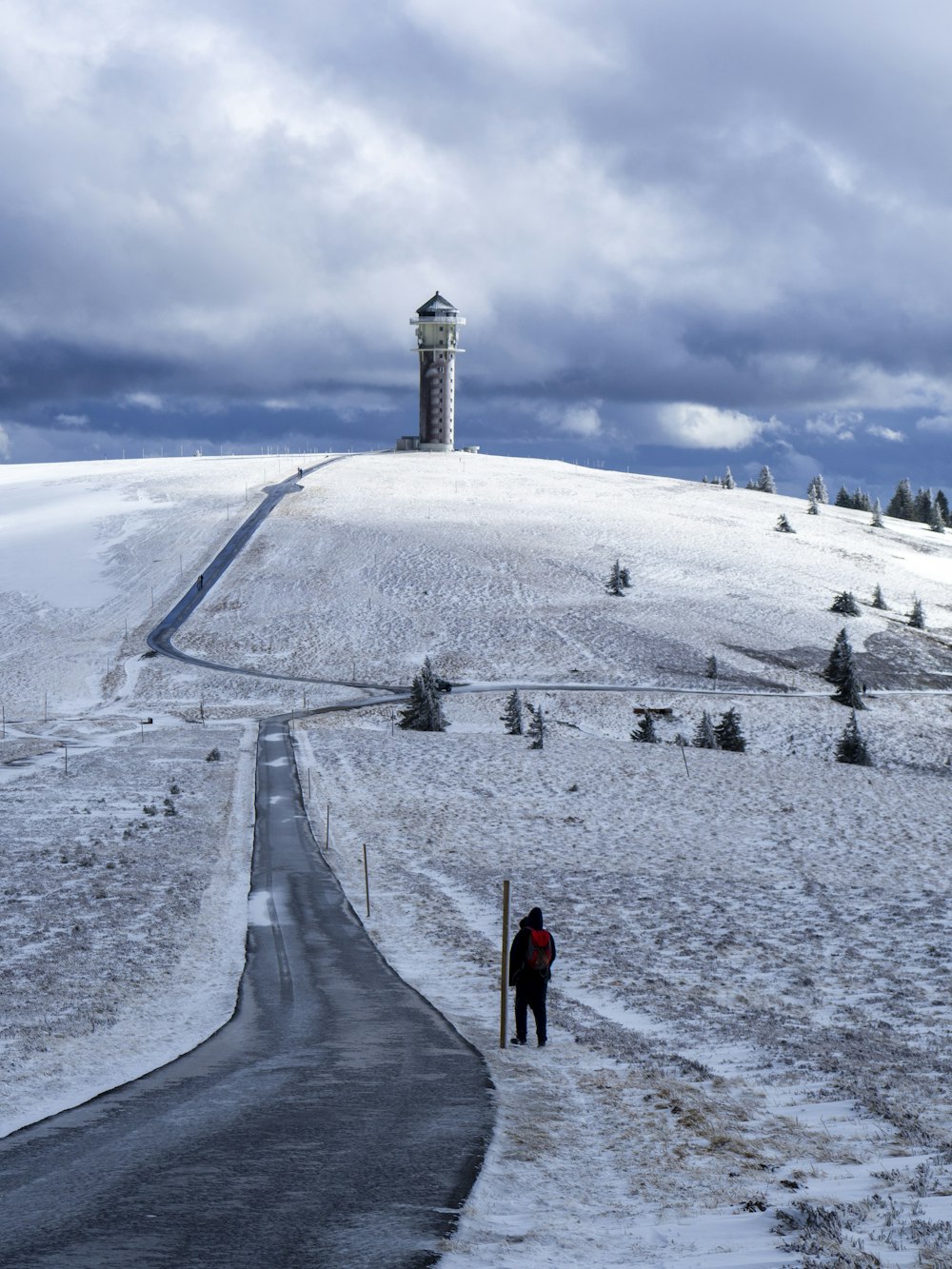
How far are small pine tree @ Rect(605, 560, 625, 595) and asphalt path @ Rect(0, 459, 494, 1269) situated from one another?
256 feet

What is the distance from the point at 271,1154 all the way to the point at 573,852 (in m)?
22.0

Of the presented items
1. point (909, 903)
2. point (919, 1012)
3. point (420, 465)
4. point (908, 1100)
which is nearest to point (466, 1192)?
point (908, 1100)

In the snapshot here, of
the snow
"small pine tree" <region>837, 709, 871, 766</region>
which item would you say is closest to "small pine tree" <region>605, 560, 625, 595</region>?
the snow

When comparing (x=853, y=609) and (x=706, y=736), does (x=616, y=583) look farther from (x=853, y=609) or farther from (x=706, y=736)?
(x=706, y=736)

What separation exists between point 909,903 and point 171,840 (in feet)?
58.6

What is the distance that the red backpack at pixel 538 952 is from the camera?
12.9m

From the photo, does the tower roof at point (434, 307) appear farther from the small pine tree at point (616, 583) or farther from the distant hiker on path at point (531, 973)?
the distant hiker on path at point (531, 973)

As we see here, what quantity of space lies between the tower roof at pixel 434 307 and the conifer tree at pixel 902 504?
69708mm

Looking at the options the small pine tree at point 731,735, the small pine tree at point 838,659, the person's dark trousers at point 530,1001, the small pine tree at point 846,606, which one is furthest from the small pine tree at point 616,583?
the person's dark trousers at point 530,1001

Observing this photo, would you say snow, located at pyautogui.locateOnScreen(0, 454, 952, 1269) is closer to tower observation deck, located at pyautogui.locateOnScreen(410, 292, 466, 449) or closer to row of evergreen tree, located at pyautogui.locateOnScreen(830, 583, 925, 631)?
row of evergreen tree, located at pyautogui.locateOnScreen(830, 583, 925, 631)

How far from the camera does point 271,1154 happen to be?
865 centimetres

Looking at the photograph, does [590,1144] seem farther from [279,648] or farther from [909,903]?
→ [279,648]

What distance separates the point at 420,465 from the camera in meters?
150

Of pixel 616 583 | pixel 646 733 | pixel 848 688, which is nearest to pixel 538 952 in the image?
pixel 646 733
